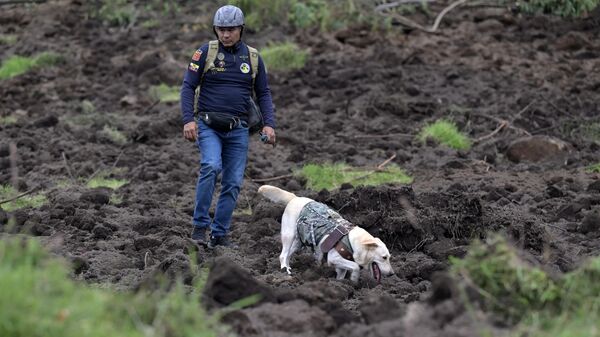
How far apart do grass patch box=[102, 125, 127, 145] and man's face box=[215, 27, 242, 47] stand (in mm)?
5681

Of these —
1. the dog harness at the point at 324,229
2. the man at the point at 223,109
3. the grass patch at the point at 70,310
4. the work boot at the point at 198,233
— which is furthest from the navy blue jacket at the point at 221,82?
the grass patch at the point at 70,310

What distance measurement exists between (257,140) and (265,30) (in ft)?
20.3

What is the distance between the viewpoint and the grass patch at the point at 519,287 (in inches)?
189

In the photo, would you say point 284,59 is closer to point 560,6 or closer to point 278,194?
point 560,6

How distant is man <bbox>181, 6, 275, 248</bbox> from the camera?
826 centimetres

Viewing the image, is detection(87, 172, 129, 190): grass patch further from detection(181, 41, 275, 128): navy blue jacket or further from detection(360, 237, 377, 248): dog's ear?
detection(360, 237, 377, 248): dog's ear

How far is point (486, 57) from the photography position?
1767 centimetres

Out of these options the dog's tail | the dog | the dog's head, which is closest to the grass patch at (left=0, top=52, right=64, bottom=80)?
the dog's tail

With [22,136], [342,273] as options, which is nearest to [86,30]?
[22,136]

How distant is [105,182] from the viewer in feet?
38.1

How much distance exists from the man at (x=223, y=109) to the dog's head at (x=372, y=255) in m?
1.61

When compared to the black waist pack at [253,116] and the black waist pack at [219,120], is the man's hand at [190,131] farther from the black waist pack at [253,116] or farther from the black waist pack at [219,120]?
the black waist pack at [253,116]

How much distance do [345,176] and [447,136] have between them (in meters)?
2.16

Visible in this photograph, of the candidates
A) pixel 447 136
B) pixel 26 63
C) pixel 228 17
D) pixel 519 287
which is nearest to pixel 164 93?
pixel 26 63
